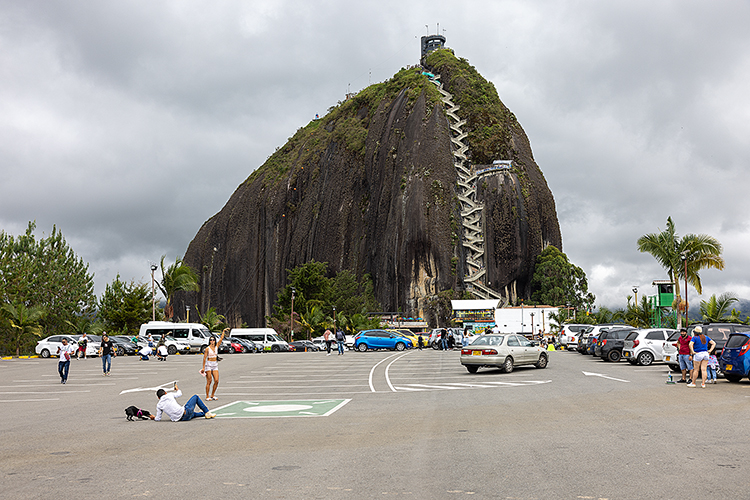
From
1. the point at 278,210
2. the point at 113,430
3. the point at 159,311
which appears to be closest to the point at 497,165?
the point at 278,210

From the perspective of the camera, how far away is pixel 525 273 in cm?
9206

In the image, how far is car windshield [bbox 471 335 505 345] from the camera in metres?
22.4

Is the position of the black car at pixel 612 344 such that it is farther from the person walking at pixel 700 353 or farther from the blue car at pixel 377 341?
the blue car at pixel 377 341

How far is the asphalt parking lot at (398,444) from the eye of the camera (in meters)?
6.27

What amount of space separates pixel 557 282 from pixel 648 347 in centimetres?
6417

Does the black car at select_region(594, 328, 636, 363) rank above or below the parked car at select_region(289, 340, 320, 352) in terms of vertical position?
above

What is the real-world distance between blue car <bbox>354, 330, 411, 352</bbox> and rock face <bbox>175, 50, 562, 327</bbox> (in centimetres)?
3823

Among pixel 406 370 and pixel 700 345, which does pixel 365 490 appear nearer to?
pixel 700 345

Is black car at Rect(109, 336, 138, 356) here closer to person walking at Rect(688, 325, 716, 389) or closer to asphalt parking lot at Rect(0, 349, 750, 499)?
asphalt parking lot at Rect(0, 349, 750, 499)

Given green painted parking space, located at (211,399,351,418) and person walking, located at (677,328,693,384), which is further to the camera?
person walking, located at (677,328,693,384)

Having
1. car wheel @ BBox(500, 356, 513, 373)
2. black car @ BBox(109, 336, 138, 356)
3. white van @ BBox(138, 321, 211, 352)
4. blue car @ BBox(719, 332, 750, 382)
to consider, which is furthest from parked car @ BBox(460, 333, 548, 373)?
black car @ BBox(109, 336, 138, 356)

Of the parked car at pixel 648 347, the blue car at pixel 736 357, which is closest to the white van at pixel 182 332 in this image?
the parked car at pixel 648 347

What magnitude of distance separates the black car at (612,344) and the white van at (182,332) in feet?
89.6

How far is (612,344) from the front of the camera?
90.9ft
